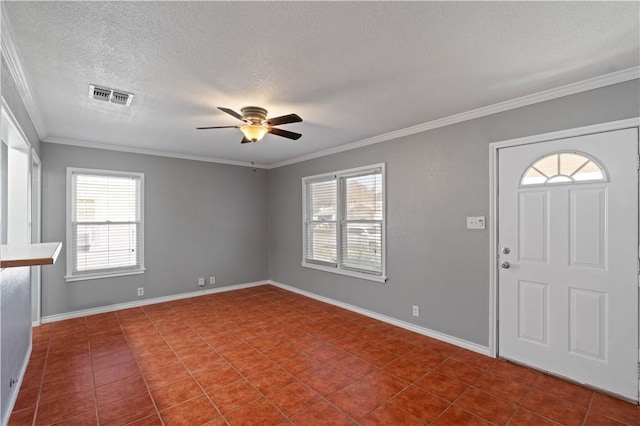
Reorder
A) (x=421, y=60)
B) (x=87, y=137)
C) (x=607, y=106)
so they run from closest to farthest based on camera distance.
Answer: (x=421, y=60) < (x=607, y=106) < (x=87, y=137)

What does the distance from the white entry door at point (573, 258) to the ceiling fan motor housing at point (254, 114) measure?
2.46 metres

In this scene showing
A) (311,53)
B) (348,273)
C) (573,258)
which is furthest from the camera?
(348,273)

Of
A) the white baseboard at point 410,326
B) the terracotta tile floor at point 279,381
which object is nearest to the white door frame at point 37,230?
the terracotta tile floor at point 279,381

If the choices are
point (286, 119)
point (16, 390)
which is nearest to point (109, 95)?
point (286, 119)

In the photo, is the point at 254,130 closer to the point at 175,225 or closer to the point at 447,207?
the point at 447,207

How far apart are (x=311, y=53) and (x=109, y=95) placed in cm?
198

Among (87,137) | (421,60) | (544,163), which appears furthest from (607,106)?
(87,137)

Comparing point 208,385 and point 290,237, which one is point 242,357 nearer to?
point 208,385

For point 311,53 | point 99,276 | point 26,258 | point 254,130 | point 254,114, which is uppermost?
point 311,53

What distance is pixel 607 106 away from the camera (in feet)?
8.25

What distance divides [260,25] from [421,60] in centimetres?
117

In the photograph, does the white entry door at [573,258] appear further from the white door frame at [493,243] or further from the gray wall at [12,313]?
the gray wall at [12,313]

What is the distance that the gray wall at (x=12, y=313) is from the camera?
2.02 meters

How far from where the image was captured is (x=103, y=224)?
4656 millimetres
